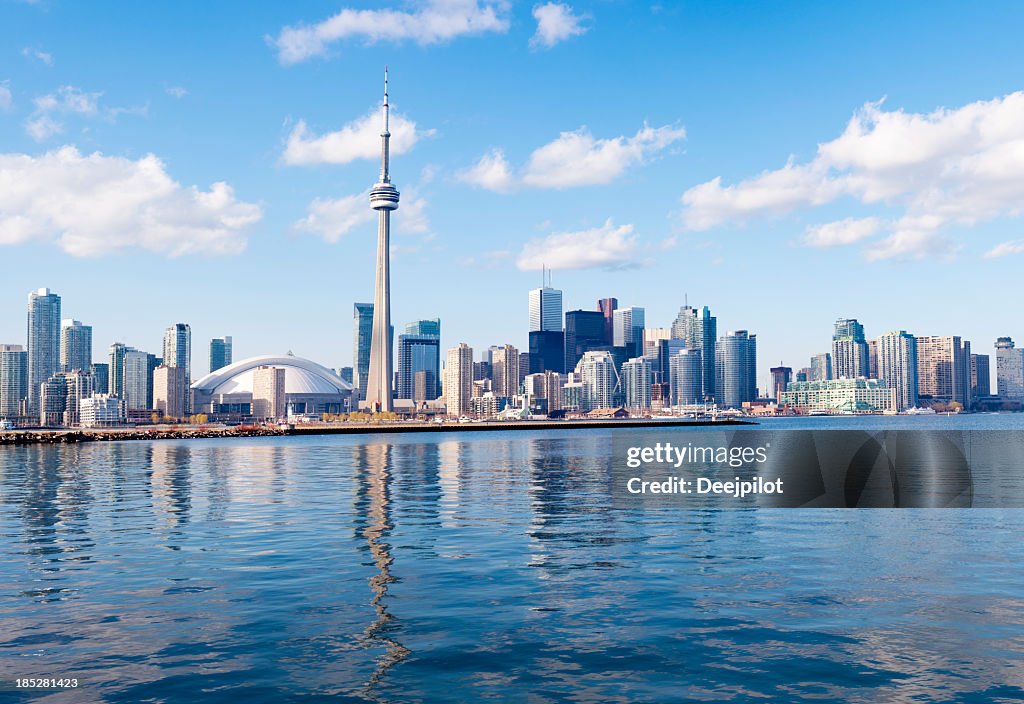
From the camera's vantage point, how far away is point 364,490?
6294 centimetres

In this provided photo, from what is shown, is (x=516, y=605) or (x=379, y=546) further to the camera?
(x=379, y=546)

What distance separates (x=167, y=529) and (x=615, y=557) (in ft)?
73.5

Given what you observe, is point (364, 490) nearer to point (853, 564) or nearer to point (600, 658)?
point (853, 564)

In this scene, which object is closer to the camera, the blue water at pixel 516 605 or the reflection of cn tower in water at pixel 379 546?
the blue water at pixel 516 605

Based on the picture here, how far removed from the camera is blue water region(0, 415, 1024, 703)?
58.5ft

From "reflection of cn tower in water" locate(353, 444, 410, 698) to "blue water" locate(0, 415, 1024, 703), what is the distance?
13 cm

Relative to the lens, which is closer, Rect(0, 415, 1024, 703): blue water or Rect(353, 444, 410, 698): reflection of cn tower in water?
Rect(0, 415, 1024, 703): blue water

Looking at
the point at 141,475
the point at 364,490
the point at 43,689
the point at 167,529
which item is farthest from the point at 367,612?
the point at 141,475

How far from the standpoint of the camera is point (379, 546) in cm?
3562

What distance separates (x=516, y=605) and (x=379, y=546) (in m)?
12.3

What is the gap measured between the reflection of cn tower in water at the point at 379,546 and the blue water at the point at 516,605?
13 cm

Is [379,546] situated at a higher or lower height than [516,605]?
lower

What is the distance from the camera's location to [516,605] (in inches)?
973

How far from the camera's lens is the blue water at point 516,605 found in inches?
702
